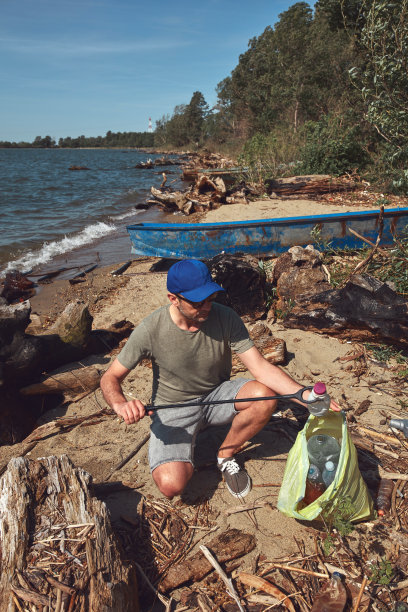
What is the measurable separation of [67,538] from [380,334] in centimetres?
362

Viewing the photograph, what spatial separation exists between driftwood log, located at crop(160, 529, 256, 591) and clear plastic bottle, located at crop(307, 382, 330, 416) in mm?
905

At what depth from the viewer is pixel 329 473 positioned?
2469mm

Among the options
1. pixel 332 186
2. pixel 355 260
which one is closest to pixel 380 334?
pixel 355 260

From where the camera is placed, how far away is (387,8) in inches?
191

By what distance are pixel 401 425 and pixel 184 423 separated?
1771 millimetres

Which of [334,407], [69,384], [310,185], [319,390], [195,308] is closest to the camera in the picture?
[319,390]

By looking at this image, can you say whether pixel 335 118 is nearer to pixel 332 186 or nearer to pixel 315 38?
pixel 332 186

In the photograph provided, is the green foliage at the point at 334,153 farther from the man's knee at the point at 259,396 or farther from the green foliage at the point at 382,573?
the green foliage at the point at 382,573

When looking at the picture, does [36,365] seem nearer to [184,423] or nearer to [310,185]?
[184,423]

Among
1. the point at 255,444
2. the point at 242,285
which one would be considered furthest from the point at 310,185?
the point at 255,444

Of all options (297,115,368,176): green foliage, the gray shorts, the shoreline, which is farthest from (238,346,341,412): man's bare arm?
(297,115,368,176): green foliage

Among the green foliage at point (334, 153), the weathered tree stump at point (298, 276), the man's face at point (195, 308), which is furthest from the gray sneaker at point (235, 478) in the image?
the green foliage at point (334, 153)

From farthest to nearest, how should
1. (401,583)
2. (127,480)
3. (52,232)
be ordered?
(52,232), (127,480), (401,583)

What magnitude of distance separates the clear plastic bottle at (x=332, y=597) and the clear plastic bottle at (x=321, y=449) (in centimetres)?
60
